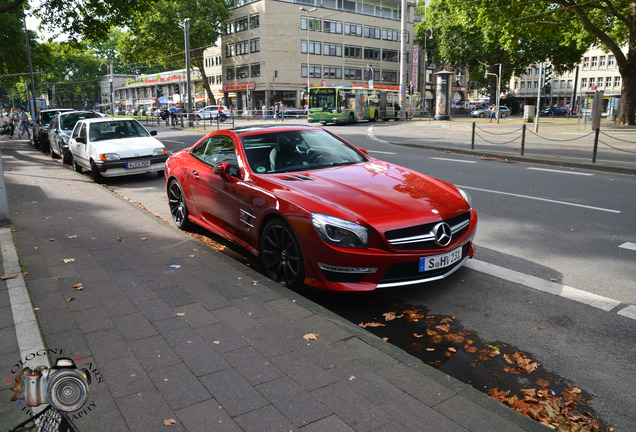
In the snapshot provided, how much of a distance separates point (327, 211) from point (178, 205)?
145 inches

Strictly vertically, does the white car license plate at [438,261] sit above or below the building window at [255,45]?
below

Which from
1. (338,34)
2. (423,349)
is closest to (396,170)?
(423,349)

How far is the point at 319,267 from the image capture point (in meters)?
4.37

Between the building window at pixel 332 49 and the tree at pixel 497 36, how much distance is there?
12.4 meters

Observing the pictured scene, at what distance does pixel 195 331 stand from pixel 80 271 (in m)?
2.15

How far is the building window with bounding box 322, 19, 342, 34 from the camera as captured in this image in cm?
6894

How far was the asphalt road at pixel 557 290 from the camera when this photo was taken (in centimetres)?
352

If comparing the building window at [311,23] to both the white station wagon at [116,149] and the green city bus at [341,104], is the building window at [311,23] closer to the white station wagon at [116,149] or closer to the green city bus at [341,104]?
the green city bus at [341,104]

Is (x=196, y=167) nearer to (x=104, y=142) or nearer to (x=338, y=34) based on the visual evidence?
(x=104, y=142)

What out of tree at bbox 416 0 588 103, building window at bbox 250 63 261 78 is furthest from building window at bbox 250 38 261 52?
tree at bbox 416 0 588 103

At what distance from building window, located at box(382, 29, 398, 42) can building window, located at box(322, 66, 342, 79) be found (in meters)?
10.4

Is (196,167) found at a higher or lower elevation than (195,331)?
higher

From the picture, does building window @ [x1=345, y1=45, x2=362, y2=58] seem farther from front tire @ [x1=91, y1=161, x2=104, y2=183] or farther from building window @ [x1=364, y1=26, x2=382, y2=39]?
front tire @ [x1=91, y1=161, x2=104, y2=183]

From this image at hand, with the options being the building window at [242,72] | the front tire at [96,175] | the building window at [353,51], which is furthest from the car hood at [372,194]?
the building window at [353,51]
